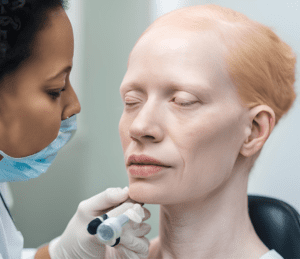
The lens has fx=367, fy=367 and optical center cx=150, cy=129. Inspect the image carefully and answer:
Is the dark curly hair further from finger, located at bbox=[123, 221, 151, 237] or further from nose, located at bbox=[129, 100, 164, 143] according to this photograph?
finger, located at bbox=[123, 221, 151, 237]

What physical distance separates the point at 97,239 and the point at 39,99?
0.44 m

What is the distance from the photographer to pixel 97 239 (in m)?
1.07

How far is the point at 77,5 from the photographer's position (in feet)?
5.95

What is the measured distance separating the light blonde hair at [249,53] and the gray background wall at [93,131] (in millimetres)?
543

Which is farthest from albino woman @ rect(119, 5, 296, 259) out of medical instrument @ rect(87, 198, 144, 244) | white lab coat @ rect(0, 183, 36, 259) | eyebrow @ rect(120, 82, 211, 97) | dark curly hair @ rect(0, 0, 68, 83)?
white lab coat @ rect(0, 183, 36, 259)

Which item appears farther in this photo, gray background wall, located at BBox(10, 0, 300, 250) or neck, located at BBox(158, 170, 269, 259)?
gray background wall, located at BBox(10, 0, 300, 250)

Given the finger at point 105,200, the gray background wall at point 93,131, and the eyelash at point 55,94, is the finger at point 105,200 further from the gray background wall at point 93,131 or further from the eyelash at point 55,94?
the gray background wall at point 93,131

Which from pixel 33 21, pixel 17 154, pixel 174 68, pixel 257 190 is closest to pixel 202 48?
pixel 174 68

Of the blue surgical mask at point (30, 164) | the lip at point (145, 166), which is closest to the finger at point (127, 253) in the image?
the lip at point (145, 166)

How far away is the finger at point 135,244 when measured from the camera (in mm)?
972

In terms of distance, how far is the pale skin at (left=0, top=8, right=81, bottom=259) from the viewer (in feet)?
3.04

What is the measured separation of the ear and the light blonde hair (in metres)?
0.02

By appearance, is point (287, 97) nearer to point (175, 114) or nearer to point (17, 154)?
point (175, 114)

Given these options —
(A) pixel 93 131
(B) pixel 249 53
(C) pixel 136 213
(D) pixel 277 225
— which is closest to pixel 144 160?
(C) pixel 136 213
